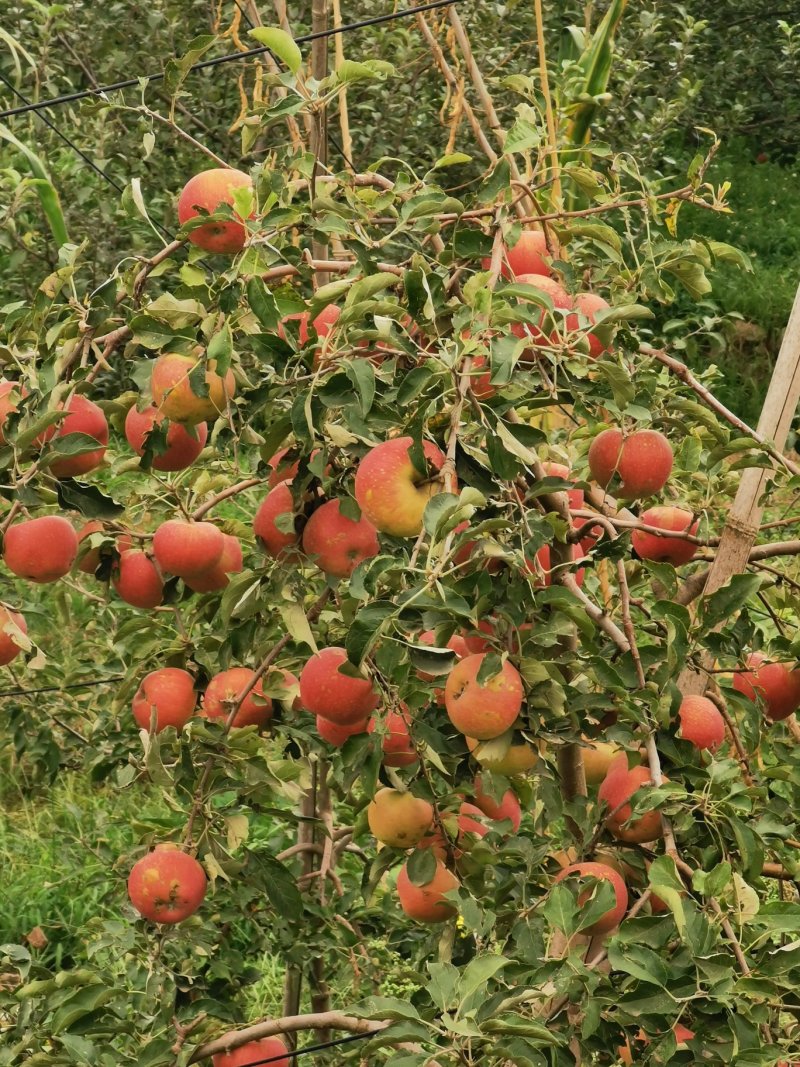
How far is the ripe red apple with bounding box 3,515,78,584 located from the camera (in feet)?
4.70

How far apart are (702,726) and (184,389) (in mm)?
596

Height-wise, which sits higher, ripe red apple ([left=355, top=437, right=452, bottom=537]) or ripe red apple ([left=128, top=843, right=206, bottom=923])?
ripe red apple ([left=355, top=437, right=452, bottom=537])

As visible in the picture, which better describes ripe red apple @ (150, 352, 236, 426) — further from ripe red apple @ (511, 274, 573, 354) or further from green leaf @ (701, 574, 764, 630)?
green leaf @ (701, 574, 764, 630)

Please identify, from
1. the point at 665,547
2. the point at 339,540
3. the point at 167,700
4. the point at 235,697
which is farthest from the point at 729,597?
the point at 167,700

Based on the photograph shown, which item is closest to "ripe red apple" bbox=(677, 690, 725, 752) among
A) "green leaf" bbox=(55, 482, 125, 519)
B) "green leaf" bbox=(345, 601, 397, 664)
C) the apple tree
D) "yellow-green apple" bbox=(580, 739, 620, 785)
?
the apple tree

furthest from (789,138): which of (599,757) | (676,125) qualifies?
(599,757)

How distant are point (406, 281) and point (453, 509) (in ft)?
0.89

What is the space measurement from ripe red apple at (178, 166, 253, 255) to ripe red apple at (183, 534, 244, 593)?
1.21ft

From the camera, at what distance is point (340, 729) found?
4.47 ft

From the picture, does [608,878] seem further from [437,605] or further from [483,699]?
[437,605]

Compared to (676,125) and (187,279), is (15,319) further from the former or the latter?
(676,125)

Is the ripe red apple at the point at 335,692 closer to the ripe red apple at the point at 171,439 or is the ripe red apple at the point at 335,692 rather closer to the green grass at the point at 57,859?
the ripe red apple at the point at 171,439

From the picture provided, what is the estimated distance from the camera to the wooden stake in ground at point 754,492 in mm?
1506

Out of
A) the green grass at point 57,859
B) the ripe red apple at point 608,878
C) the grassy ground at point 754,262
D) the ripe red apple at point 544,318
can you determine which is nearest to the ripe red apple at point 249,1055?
the ripe red apple at point 608,878
